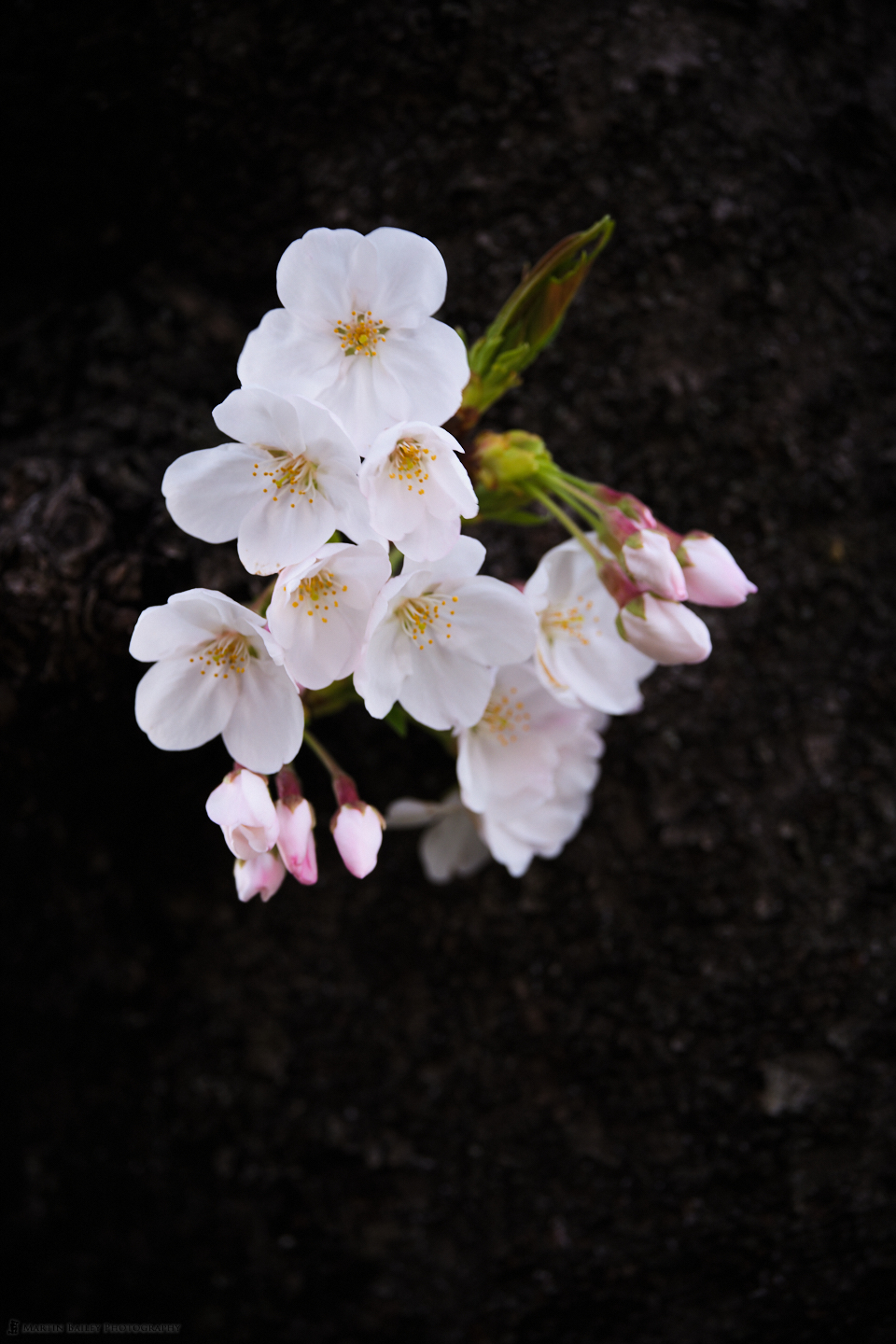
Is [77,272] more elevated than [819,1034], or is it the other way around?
[77,272]

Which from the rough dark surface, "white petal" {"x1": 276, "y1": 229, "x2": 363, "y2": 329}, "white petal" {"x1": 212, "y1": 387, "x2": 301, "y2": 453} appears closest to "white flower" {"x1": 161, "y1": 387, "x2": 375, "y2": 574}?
"white petal" {"x1": 212, "y1": 387, "x2": 301, "y2": 453}

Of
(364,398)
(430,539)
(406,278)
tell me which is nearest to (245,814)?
(430,539)

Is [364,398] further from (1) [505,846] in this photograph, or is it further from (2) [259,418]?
(1) [505,846]

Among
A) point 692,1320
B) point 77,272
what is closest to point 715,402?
point 77,272

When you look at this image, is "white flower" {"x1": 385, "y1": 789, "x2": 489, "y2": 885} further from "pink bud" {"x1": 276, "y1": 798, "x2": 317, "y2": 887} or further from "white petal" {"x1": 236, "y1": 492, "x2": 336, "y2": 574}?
"white petal" {"x1": 236, "y1": 492, "x2": 336, "y2": 574}

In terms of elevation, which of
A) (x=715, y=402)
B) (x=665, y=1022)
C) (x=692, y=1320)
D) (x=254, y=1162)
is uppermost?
(x=715, y=402)

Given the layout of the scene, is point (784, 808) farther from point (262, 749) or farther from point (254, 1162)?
point (254, 1162)

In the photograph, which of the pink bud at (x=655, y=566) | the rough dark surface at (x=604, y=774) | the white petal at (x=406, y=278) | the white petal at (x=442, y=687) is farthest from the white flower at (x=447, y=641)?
the rough dark surface at (x=604, y=774)
